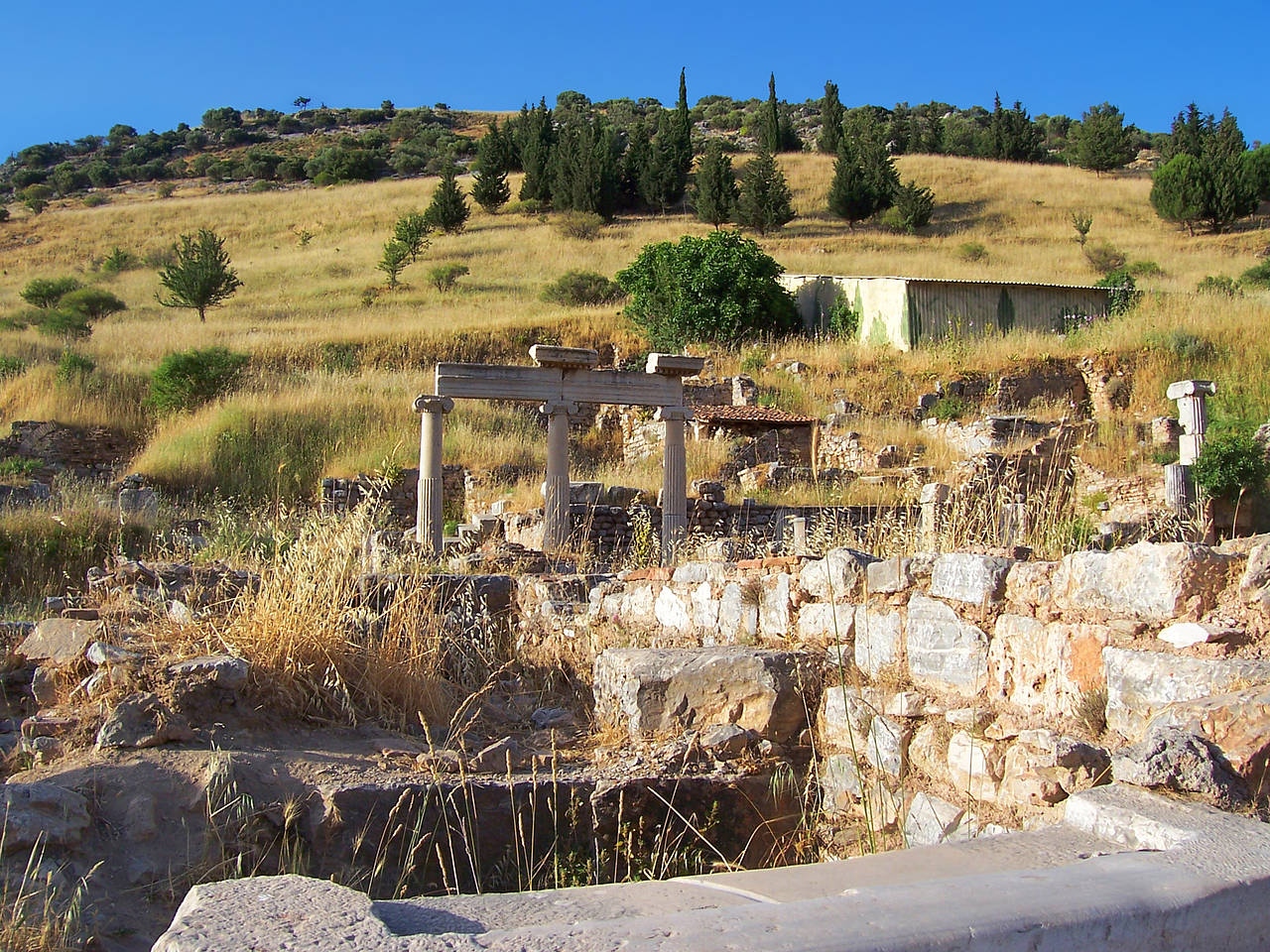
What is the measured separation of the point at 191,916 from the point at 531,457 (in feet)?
63.5

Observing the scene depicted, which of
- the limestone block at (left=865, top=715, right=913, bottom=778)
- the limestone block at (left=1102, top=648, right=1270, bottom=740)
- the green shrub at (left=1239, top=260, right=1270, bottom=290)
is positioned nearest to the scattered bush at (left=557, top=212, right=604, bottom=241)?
the green shrub at (left=1239, top=260, right=1270, bottom=290)

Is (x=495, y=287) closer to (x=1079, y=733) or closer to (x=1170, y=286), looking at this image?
(x=1170, y=286)

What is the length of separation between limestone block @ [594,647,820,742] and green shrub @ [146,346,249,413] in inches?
795

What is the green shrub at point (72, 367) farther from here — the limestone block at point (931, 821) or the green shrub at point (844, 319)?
the limestone block at point (931, 821)

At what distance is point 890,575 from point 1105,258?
37851 mm

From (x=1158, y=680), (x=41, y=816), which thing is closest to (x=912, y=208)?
(x=1158, y=680)

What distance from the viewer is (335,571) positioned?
598 centimetres

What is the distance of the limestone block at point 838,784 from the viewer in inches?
175

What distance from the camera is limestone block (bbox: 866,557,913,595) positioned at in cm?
450

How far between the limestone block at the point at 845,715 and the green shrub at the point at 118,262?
4178 cm

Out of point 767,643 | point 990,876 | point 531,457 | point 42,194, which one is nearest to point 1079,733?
point 990,876

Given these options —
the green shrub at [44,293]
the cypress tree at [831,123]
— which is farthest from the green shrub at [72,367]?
the cypress tree at [831,123]

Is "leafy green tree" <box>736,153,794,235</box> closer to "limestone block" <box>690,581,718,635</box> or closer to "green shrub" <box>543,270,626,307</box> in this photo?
"green shrub" <box>543,270,626,307</box>

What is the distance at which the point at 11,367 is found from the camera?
75.6 ft
